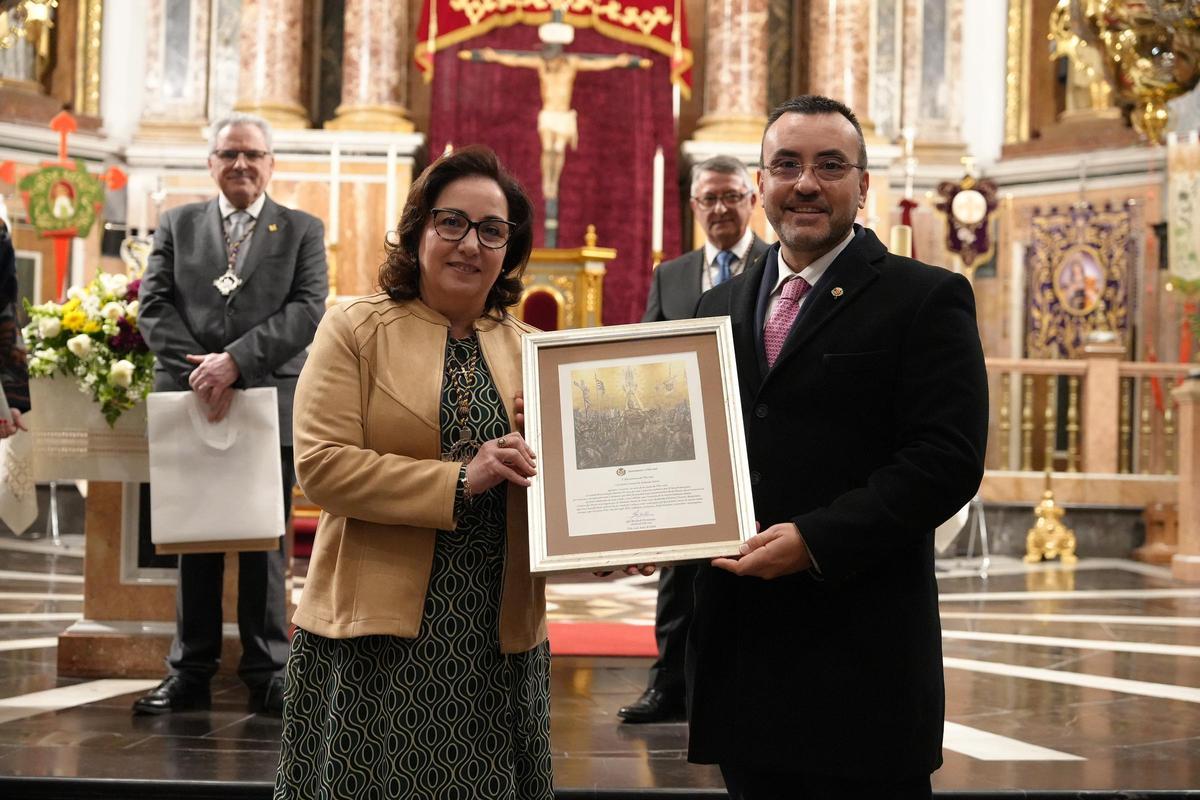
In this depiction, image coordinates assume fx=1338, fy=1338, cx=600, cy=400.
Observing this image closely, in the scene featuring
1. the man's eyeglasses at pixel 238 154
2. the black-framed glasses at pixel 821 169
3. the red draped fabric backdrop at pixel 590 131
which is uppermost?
the red draped fabric backdrop at pixel 590 131

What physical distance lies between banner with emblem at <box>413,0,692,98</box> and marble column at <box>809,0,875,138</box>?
4.51 feet

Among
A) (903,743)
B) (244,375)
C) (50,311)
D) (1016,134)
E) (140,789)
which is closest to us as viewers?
(903,743)

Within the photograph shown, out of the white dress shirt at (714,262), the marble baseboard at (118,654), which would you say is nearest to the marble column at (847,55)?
the white dress shirt at (714,262)

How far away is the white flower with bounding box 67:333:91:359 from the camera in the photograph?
484 centimetres

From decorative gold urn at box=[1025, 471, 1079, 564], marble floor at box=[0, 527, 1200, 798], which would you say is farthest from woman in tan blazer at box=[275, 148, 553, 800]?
decorative gold urn at box=[1025, 471, 1079, 564]

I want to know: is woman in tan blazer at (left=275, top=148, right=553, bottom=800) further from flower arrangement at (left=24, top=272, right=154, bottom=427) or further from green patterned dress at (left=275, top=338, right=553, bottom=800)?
flower arrangement at (left=24, top=272, right=154, bottom=427)

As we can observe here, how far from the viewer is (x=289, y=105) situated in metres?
12.4

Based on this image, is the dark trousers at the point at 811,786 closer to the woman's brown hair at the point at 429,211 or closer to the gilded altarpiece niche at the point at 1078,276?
the woman's brown hair at the point at 429,211

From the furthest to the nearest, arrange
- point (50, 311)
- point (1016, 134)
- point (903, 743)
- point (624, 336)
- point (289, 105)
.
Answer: point (1016, 134) → point (289, 105) → point (50, 311) → point (624, 336) → point (903, 743)

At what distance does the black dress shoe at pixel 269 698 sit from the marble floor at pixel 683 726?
62 mm

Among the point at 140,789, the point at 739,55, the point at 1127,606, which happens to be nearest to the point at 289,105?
the point at 739,55

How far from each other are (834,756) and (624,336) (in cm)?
78

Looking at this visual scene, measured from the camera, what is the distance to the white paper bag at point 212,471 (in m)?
4.34

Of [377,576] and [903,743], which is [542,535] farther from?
[903,743]
